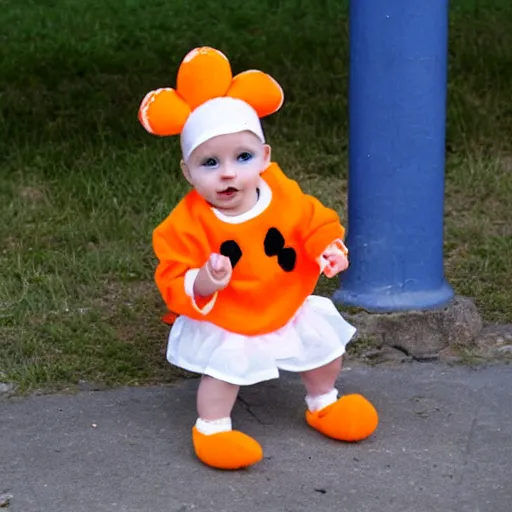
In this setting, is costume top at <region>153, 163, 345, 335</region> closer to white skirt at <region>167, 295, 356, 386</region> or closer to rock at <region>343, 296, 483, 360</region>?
white skirt at <region>167, 295, 356, 386</region>

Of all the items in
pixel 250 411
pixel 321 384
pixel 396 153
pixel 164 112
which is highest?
pixel 164 112

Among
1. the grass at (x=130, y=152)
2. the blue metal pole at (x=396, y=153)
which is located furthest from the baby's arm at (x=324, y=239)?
the grass at (x=130, y=152)

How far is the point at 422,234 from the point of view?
365cm

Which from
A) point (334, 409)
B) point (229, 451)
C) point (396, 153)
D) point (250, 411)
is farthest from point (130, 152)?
point (229, 451)

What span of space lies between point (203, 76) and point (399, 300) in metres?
1.06

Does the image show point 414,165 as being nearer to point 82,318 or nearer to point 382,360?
point 382,360

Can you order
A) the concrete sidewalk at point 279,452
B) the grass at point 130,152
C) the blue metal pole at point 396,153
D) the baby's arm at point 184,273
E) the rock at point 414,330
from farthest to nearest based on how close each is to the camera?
the grass at point 130,152 → the rock at point 414,330 → the blue metal pole at point 396,153 → the baby's arm at point 184,273 → the concrete sidewalk at point 279,452

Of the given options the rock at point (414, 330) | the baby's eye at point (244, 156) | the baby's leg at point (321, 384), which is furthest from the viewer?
the rock at point (414, 330)

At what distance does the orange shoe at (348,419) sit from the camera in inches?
121

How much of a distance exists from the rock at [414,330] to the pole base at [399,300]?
19 mm

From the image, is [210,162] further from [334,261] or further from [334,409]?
[334,409]

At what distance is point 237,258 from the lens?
10.0 ft

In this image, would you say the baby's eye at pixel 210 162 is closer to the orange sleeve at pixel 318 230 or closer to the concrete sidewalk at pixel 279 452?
the orange sleeve at pixel 318 230

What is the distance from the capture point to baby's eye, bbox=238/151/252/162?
3.02m
